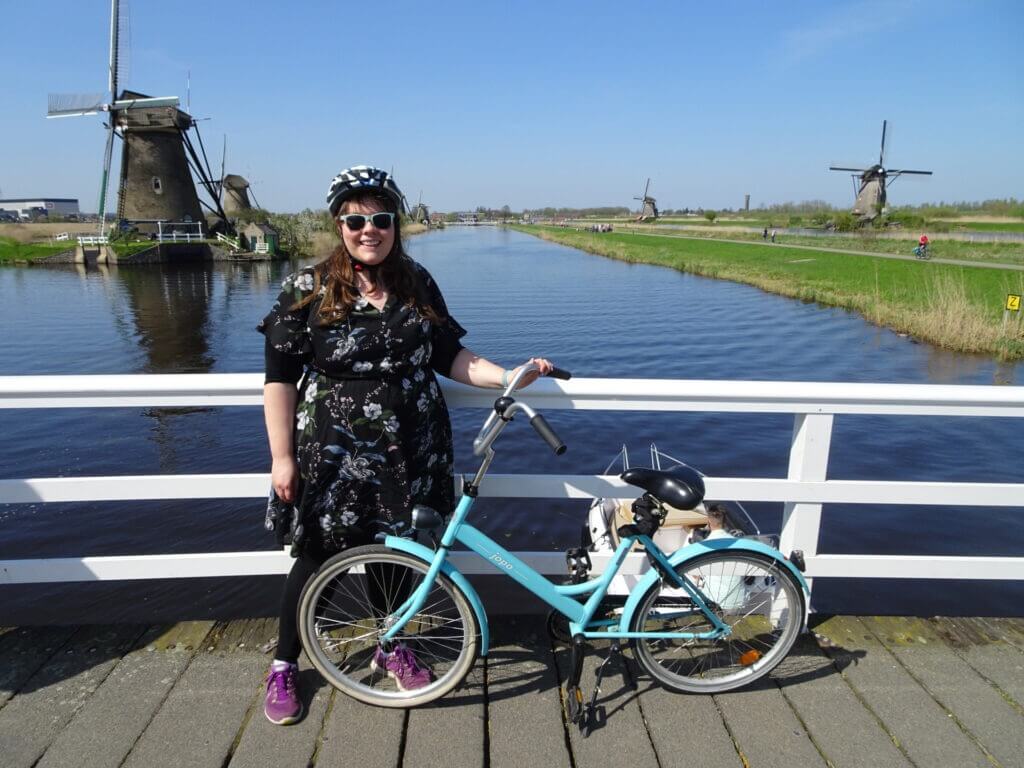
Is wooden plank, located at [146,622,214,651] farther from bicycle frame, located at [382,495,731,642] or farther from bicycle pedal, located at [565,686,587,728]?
bicycle pedal, located at [565,686,587,728]

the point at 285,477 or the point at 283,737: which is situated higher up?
the point at 285,477

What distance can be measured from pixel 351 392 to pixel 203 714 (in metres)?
1.28

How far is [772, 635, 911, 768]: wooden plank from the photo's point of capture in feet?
7.34

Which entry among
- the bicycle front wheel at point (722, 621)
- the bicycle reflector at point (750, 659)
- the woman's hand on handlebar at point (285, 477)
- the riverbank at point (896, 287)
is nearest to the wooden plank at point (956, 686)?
the bicycle front wheel at point (722, 621)

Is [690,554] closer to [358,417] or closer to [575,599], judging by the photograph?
[575,599]

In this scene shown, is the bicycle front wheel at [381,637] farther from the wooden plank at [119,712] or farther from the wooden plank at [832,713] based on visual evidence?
the wooden plank at [832,713]

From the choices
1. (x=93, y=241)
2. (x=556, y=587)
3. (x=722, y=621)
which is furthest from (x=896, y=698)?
(x=93, y=241)

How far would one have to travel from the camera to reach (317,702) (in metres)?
2.46

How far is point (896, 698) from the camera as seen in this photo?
8.27 feet

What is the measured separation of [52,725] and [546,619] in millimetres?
1864

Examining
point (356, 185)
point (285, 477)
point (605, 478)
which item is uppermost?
point (356, 185)

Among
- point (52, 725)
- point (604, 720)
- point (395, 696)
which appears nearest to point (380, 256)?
point (395, 696)

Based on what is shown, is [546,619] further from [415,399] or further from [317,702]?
[415,399]

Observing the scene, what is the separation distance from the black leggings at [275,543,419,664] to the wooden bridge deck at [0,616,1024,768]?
191mm
